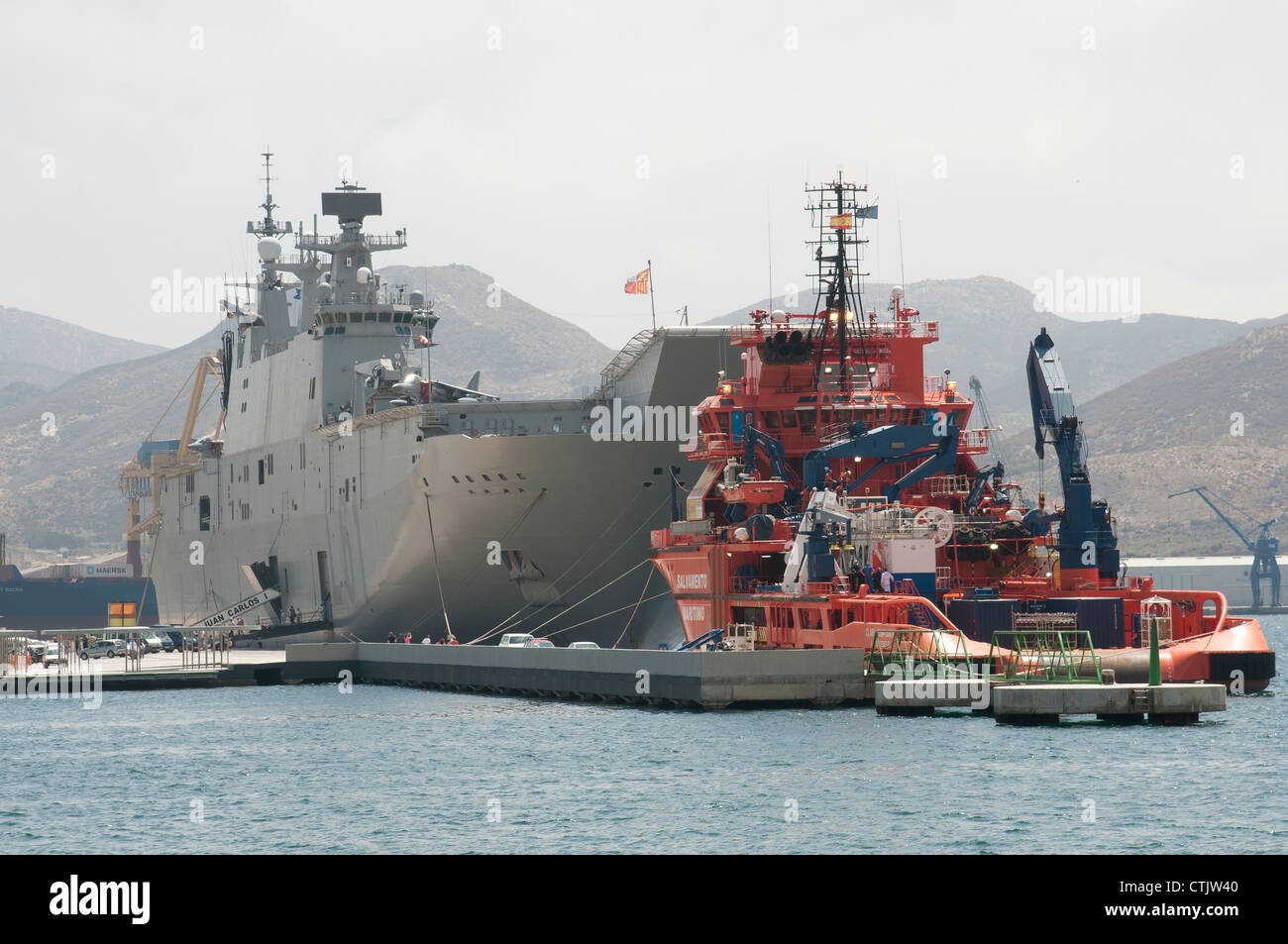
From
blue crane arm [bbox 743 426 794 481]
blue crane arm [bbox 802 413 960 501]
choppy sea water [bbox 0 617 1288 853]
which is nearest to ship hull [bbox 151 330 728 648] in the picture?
blue crane arm [bbox 743 426 794 481]

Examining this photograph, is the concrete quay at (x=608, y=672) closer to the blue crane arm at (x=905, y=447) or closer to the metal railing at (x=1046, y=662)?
the metal railing at (x=1046, y=662)

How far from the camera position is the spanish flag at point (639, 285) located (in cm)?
5862

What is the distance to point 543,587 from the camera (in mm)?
59156

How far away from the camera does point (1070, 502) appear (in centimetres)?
4394

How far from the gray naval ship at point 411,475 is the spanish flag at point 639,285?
252 cm

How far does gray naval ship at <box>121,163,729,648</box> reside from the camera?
5666 centimetres

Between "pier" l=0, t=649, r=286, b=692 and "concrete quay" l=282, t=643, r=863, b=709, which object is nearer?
"concrete quay" l=282, t=643, r=863, b=709

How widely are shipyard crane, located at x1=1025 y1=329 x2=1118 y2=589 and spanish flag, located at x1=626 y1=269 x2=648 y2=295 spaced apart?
53.4ft

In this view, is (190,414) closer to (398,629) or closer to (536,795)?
(398,629)

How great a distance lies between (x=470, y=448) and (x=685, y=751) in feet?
75.8

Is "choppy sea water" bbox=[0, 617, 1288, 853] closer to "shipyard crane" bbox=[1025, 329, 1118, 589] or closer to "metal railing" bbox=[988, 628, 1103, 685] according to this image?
"metal railing" bbox=[988, 628, 1103, 685]

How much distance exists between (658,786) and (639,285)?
99.6ft

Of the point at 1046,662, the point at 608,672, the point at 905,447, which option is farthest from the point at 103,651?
the point at 1046,662
